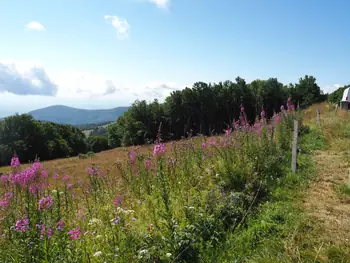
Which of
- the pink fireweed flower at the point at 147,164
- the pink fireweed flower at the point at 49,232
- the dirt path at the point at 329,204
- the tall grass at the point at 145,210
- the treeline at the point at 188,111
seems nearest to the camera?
the pink fireweed flower at the point at 49,232

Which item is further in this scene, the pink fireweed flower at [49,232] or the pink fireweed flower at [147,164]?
the pink fireweed flower at [147,164]

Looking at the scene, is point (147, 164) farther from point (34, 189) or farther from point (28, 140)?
point (28, 140)

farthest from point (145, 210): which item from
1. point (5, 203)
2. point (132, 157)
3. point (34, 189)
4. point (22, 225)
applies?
point (5, 203)

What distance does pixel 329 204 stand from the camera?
4656mm

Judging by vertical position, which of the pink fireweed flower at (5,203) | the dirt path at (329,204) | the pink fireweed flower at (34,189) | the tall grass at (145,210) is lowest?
the dirt path at (329,204)

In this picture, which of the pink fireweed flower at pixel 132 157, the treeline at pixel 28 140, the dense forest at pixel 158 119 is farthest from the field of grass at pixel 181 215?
the treeline at pixel 28 140

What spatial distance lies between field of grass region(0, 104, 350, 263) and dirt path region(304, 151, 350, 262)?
28 millimetres

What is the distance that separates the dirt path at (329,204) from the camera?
11.5ft

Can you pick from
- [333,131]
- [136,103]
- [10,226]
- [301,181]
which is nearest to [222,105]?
[136,103]

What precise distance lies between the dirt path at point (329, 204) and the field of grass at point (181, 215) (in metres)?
0.03

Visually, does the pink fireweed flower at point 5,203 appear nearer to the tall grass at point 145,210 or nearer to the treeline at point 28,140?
the tall grass at point 145,210

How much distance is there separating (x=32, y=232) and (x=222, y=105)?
53823 millimetres

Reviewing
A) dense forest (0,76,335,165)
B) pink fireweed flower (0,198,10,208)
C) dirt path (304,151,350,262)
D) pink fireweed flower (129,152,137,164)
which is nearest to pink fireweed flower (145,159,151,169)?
pink fireweed flower (129,152,137,164)

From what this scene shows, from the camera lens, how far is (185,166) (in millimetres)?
5602
